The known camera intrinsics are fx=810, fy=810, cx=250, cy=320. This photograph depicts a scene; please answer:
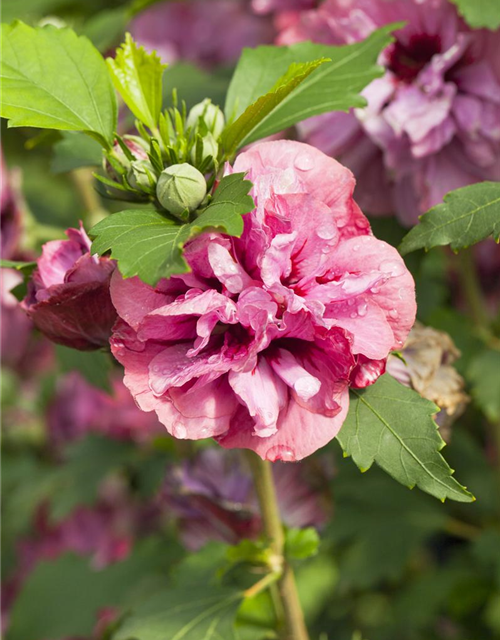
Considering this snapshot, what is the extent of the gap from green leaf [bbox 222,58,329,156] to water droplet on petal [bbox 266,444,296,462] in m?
0.28

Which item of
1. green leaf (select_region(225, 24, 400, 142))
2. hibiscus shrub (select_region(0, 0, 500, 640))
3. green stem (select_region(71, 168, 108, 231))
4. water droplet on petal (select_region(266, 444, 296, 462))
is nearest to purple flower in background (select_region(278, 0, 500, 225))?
hibiscus shrub (select_region(0, 0, 500, 640))

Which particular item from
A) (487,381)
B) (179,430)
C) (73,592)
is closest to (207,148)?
(179,430)

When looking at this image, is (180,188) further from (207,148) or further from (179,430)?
(179,430)

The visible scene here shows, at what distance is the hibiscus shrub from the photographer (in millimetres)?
645

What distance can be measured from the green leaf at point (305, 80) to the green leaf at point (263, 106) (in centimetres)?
4

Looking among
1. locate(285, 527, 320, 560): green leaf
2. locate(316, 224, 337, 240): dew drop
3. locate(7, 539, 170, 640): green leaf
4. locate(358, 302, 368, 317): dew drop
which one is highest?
locate(316, 224, 337, 240): dew drop

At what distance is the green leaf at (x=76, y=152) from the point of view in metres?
0.88

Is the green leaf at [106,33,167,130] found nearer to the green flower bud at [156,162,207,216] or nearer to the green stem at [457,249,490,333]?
the green flower bud at [156,162,207,216]

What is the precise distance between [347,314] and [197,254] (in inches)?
5.1

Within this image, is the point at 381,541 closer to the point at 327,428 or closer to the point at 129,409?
the point at 129,409

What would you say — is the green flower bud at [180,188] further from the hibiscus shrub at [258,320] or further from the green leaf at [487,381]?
the green leaf at [487,381]

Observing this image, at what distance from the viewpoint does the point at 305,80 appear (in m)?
0.83

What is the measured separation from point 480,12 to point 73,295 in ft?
1.90

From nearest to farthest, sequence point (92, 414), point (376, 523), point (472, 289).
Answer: point (472, 289)
point (376, 523)
point (92, 414)
